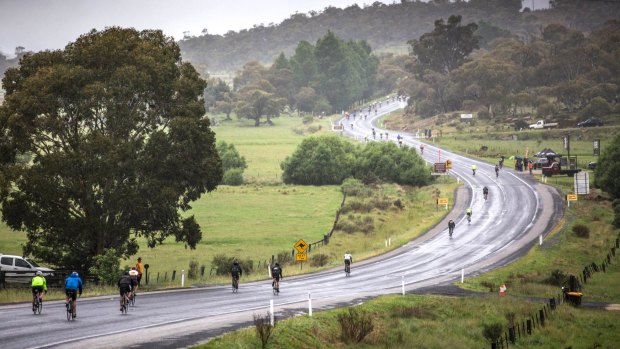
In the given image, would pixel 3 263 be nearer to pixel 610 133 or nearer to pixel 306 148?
pixel 306 148

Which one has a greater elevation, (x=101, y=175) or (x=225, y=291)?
(x=101, y=175)

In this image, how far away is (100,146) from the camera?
1534 inches

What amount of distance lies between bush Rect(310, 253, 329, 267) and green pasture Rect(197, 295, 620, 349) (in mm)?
18240

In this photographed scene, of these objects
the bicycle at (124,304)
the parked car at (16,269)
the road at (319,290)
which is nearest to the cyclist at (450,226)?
the road at (319,290)

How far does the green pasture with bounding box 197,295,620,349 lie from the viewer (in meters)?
25.7

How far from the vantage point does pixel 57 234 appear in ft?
135

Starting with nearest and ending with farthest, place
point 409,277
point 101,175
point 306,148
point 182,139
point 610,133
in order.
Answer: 1. point 101,175
2. point 182,139
3. point 409,277
4. point 306,148
5. point 610,133

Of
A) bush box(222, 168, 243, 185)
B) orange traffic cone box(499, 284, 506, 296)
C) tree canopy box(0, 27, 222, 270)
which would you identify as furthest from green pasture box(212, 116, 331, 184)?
orange traffic cone box(499, 284, 506, 296)

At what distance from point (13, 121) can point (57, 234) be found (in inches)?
257

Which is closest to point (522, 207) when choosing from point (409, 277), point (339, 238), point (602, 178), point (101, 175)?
point (602, 178)

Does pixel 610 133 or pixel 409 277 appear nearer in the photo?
pixel 409 277

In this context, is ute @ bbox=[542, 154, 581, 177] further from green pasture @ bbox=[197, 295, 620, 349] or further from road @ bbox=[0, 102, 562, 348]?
green pasture @ bbox=[197, 295, 620, 349]

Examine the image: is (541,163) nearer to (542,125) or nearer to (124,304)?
(542,125)

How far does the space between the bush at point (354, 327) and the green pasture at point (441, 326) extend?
0.21m
